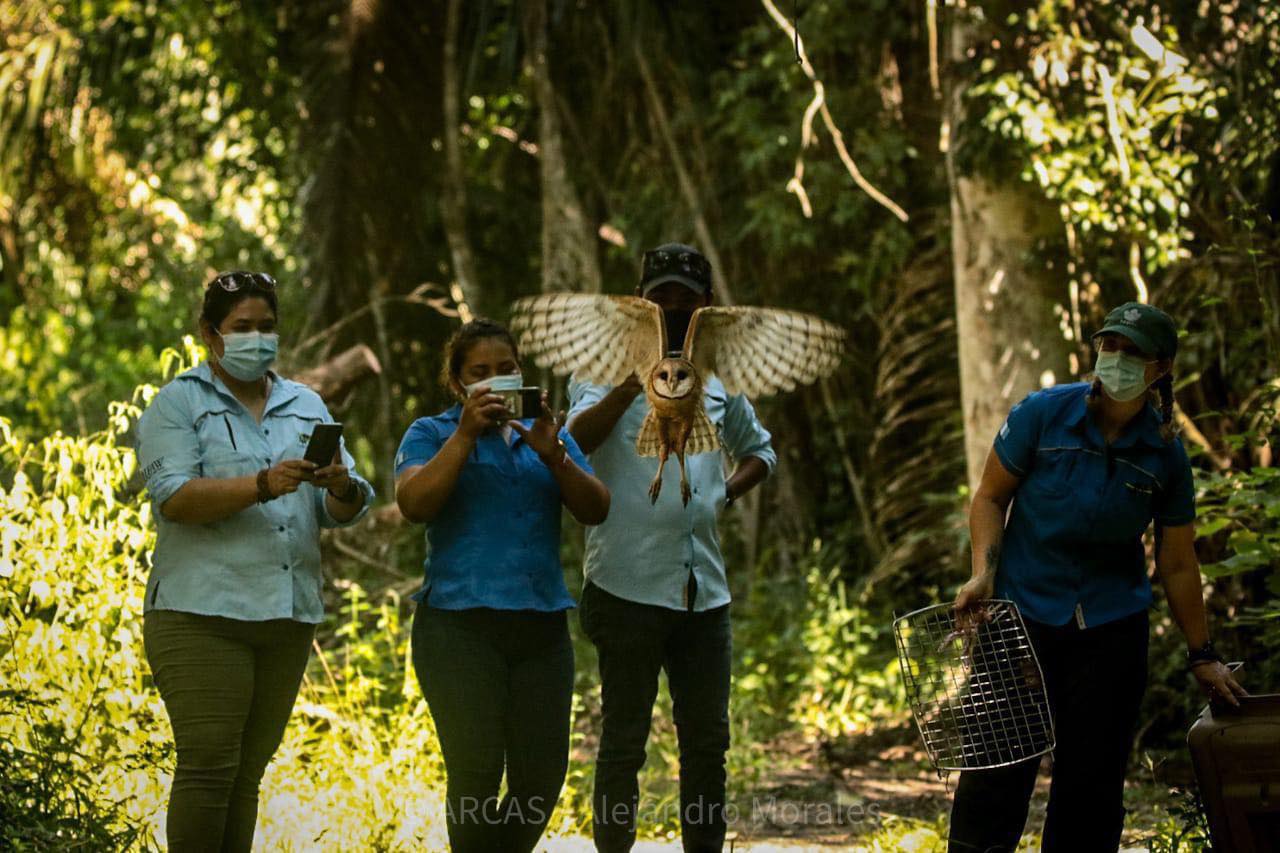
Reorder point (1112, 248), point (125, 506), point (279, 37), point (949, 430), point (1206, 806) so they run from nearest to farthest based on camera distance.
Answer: point (1206, 806) < point (125, 506) < point (1112, 248) < point (949, 430) < point (279, 37)

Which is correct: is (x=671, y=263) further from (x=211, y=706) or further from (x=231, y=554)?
(x=211, y=706)

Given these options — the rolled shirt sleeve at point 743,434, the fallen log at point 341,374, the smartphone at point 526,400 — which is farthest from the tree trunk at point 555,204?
the smartphone at point 526,400

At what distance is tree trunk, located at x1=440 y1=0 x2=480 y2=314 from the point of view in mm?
8680

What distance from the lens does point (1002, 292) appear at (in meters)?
6.32

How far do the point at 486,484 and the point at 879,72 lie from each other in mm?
5117

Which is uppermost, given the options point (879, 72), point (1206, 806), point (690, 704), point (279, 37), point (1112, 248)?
point (279, 37)

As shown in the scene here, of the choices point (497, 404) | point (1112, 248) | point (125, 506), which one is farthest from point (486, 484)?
point (1112, 248)

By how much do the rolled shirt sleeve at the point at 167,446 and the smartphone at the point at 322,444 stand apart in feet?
0.90

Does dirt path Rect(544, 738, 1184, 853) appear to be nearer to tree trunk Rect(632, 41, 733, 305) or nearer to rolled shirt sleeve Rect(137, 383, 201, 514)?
rolled shirt sleeve Rect(137, 383, 201, 514)

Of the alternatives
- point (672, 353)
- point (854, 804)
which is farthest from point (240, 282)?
point (854, 804)

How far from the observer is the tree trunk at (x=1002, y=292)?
6258mm

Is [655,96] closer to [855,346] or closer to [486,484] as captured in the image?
[855,346]

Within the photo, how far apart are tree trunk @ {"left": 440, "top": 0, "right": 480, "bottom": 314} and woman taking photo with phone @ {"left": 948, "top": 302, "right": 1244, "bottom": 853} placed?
18.7 ft

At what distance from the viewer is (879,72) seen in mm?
7801
